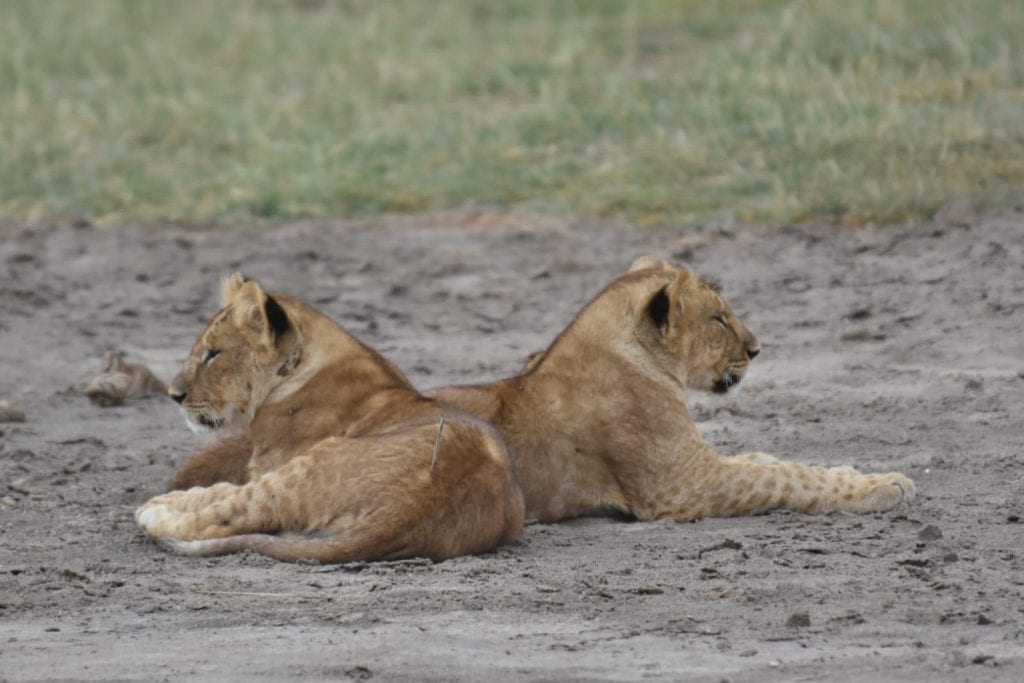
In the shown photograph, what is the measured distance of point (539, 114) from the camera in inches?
514

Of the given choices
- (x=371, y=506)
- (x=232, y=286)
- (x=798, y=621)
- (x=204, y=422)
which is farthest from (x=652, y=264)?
(x=798, y=621)

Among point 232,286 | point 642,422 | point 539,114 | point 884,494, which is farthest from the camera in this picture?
point 539,114

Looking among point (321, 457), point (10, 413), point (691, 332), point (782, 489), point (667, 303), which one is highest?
point (667, 303)

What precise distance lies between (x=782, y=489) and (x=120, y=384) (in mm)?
3297

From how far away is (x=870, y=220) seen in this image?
1091 cm

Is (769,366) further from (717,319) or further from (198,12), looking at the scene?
(198,12)

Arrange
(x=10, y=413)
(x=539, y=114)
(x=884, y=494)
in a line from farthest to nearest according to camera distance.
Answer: (x=539, y=114), (x=10, y=413), (x=884, y=494)

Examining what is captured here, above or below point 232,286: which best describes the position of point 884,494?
below

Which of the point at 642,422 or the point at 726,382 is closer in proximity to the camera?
the point at 642,422

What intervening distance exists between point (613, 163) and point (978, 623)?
281 inches

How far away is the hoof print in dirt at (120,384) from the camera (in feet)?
29.7

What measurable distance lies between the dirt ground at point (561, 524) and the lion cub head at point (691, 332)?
0.55 metres

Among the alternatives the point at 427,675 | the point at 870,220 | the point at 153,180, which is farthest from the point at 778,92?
the point at 427,675

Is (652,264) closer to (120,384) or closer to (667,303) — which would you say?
(667,303)
